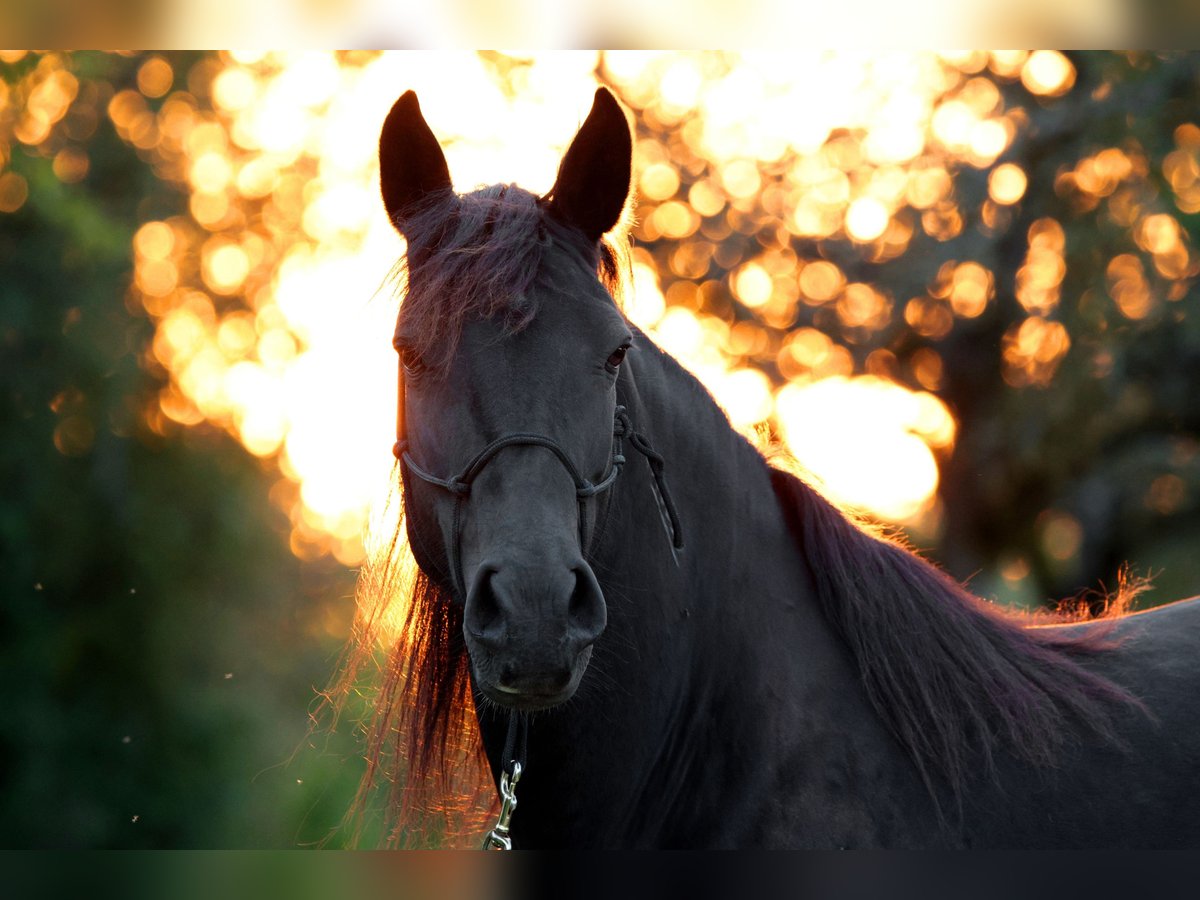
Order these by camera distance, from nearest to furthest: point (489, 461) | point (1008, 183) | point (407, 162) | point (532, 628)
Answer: point (532, 628) < point (489, 461) < point (407, 162) < point (1008, 183)

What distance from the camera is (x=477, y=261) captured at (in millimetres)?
2908

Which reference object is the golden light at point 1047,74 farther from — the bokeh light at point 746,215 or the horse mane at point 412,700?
the horse mane at point 412,700

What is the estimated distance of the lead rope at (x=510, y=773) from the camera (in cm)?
294

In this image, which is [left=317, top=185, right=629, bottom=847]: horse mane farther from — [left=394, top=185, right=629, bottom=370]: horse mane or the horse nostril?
the horse nostril

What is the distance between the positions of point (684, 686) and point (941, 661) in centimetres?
75

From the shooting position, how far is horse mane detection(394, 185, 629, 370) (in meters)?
2.86

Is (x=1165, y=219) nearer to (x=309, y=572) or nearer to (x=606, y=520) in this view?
(x=606, y=520)

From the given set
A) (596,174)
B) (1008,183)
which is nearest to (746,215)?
(1008,183)

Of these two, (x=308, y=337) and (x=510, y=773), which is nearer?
(x=510, y=773)

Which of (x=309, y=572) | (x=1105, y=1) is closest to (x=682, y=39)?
(x=1105, y=1)

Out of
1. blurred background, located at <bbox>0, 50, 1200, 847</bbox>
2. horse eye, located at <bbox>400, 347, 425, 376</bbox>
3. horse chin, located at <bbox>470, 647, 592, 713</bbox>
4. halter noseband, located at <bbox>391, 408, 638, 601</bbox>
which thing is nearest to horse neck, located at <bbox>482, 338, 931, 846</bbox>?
halter noseband, located at <bbox>391, 408, 638, 601</bbox>

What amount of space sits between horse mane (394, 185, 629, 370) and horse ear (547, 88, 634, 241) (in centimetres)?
5

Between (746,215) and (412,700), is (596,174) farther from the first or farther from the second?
(746,215)

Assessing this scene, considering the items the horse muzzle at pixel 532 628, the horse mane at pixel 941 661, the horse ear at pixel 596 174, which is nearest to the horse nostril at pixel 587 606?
the horse muzzle at pixel 532 628
